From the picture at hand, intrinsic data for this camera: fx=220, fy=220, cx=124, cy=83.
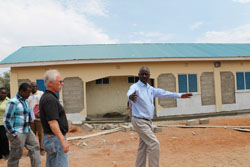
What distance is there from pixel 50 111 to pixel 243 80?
41.9 ft

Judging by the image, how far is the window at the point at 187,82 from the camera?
11.7 metres

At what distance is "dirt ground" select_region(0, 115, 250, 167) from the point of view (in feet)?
15.2

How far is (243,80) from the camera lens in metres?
12.6

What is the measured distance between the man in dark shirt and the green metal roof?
8.08 m

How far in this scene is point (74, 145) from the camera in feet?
22.2

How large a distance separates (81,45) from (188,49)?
262 inches

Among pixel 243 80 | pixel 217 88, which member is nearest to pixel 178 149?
pixel 217 88

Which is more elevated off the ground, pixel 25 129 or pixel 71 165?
pixel 25 129

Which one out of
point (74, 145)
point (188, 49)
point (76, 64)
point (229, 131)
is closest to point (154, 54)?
point (188, 49)

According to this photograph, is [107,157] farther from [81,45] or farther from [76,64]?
[81,45]

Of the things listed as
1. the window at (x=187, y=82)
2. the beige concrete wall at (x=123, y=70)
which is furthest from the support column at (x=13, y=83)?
the window at (x=187, y=82)

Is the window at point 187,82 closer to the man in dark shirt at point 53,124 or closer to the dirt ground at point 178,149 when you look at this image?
the dirt ground at point 178,149

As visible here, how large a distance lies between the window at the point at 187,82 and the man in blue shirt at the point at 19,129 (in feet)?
29.9

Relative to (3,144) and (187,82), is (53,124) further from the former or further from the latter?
(187,82)
